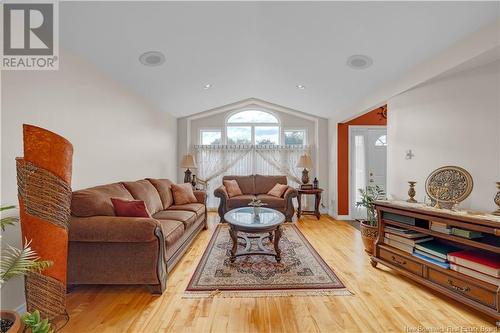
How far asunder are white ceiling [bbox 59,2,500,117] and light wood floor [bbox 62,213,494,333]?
94.6 inches

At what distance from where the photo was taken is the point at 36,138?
5.30ft

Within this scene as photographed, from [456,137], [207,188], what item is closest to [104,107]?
[207,188]

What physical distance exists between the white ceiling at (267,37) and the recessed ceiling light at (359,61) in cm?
7

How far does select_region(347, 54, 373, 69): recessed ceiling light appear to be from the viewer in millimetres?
2939

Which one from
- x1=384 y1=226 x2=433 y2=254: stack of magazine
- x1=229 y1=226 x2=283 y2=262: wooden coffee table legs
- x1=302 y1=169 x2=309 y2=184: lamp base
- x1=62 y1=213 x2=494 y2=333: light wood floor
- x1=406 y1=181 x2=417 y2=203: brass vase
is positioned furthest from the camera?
x1=302 y1=169 x2=309 y2=184: lamp base

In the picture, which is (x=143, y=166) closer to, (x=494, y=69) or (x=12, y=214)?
(x=12, y=214)

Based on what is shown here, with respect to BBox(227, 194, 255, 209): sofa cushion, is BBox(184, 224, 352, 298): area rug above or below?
below

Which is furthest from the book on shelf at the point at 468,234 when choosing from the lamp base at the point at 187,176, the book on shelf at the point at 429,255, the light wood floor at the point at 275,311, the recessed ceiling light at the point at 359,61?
the lamp base at the point at 187,176

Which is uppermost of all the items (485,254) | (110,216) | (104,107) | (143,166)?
(104,107)

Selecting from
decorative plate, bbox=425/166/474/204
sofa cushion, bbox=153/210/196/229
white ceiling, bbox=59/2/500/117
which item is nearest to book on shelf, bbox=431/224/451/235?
decorative plate, bbox=425/166/474/204

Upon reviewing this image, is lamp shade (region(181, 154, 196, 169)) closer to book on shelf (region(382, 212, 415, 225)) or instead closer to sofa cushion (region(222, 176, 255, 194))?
sofa cushion (region(222, 176, 255, 194))

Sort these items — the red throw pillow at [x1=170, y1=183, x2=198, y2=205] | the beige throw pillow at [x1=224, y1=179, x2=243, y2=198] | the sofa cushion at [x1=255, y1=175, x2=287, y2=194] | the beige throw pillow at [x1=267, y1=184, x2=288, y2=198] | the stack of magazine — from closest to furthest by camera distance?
the stack of magazine < the red throw pillow at [x1=170, y1=183, x2=198, y2=205] < the beige throw pillow at [x1=267, y1=184, x2=288, y2=198] < the beige throw pillow at [x1=224, y1=179, x2=243, y2=198] < the sofa cushion at [x1=255, y1=175, x2=287, y2=194]

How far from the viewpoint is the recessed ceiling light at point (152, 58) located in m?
3.00

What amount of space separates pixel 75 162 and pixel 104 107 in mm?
920
